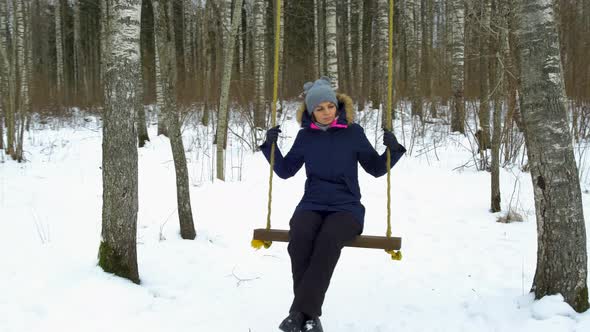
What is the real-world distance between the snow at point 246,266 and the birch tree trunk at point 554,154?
20cm

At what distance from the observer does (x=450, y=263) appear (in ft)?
12.2

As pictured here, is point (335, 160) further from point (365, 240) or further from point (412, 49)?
point (412, 49)

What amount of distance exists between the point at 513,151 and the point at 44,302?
6.87 m

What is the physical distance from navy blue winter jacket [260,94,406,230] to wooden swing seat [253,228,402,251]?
6.6 inches

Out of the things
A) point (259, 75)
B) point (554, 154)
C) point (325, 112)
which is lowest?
point (554, 154)

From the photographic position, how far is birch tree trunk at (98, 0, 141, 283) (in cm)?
276

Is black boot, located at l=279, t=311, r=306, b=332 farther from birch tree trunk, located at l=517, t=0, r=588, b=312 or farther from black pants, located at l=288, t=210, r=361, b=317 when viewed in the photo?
birch tree trunk, located at l=517, t=0, r=588, b=312

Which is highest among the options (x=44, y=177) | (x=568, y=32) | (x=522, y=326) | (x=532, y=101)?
(x=568, y=32)

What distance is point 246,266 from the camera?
3643 mm

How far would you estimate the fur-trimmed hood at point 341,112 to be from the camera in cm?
297

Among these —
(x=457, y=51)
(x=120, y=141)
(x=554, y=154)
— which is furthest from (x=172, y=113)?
(x=457, y=51)

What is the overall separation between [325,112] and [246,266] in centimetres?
150

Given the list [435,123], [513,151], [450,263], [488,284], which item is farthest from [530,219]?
[435,123]

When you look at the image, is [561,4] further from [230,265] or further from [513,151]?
[230,265]
